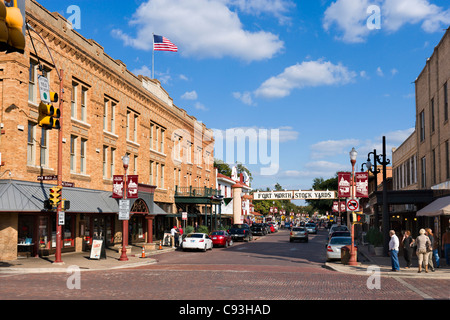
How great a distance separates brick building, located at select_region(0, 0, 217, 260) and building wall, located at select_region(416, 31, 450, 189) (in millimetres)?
20894

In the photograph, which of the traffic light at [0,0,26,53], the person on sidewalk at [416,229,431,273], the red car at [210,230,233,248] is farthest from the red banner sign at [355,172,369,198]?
the traffic light at [0,0,26,53]

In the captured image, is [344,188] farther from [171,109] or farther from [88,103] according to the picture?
[171,109]

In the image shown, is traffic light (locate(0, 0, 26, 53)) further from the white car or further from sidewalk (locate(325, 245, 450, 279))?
the white car

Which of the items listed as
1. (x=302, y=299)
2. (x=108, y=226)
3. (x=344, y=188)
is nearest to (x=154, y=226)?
(x=108, y=226)

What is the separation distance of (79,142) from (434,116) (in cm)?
2329

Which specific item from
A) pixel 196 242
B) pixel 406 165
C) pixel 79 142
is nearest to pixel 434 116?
pixel 406 165

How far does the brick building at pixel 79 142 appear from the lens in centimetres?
2517

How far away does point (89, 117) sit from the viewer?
3366cm

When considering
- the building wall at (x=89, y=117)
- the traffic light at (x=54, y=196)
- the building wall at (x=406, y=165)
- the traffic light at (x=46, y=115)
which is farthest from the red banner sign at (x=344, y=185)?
the building wall at (x=406, y=165)

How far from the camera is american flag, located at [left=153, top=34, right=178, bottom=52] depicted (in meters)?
41.0

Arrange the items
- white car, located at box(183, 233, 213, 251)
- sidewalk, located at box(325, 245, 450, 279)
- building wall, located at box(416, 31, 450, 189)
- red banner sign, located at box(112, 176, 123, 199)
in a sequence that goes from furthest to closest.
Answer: white car, located at box(183, 233, 213, 251)
red banner sign, located at box(112, 176, 123, 199)
building wall, located at box(416, 31, 450, 189)
sidewalk, located at box(325, 245, 450, 279)

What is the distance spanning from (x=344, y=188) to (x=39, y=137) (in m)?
17.2
